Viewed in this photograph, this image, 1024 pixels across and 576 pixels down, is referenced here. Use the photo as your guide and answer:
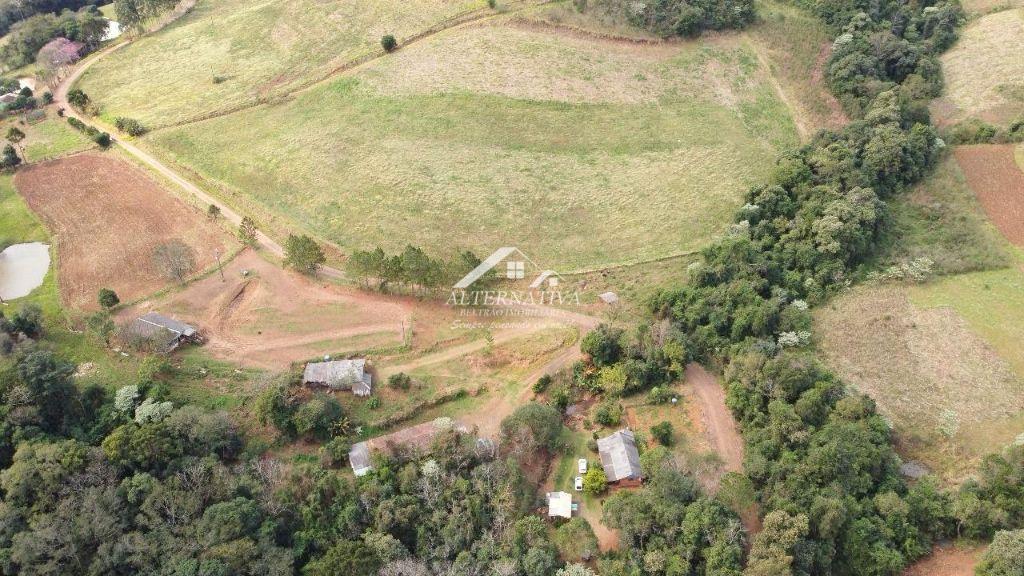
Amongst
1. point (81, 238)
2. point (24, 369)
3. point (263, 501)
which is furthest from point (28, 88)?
point (263, 501)

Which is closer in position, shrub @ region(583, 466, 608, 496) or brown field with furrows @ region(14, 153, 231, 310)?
shrub @ region(583, 466, 608, 496)

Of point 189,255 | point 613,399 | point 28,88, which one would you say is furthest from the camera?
point 28,88

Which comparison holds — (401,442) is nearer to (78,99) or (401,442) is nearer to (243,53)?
(78,99)

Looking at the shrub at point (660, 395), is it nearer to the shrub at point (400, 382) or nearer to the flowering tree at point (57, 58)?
the shrub at point (400, 382)

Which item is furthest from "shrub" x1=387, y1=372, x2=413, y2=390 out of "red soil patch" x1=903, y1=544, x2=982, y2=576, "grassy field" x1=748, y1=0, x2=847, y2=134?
"grassy field" x1=748, y1=0, x2=847, y2=134

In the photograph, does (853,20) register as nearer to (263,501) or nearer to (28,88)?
(263,501)

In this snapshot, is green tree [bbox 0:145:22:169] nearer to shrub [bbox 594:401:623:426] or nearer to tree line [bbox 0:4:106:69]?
tree line [bbox 0:4:106:69]
